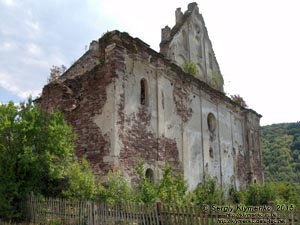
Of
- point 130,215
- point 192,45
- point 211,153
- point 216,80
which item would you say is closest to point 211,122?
point 211,153

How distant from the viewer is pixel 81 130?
1507 cm

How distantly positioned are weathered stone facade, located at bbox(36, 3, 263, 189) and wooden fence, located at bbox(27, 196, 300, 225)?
3.06m

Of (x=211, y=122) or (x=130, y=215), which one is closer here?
(x=130, y=215)

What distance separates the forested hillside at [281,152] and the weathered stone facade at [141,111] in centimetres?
2271

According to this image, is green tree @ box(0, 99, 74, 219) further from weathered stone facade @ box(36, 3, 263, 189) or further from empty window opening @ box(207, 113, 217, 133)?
empty window opening @ box(207, 113, 217, 133)

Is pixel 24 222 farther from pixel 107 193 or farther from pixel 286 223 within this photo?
pixel 286 223

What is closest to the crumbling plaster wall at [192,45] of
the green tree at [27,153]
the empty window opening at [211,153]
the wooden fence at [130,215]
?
the empty window opening at [211,153]

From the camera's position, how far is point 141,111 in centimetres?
1527

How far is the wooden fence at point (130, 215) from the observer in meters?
7.62

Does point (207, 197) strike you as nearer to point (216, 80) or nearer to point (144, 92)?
point (144, 92)

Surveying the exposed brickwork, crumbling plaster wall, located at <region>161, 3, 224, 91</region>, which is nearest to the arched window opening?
the exposed brickwork

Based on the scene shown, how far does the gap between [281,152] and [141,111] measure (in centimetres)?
3638

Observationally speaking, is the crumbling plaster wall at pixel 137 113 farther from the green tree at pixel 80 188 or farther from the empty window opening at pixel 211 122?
the green tree at pixel 80 188

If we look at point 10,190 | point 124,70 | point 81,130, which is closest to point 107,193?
point 10,190
